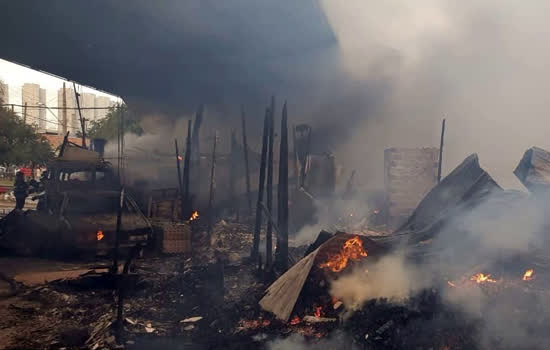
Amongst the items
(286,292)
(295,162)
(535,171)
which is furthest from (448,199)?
(295,162)

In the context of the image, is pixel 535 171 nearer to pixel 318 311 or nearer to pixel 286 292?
pixel 318 311

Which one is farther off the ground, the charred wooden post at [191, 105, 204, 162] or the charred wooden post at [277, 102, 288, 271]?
the charred wooden post at [191, 105, 204, 162]

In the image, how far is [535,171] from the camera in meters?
7.70

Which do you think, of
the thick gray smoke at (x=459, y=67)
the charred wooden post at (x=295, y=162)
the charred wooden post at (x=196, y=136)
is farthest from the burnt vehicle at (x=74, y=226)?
the thick gray smoke at (x=459, y=67)

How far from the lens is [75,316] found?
6836mm

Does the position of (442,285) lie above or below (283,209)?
below

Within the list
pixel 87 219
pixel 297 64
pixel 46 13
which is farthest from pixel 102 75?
pixel 87 219

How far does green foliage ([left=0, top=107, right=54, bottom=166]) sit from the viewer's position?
76.0 ft

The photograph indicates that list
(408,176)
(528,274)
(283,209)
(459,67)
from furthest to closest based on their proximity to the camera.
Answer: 1. (459,67)
2. (408,176)
3. (283,209)
4. (528,274)

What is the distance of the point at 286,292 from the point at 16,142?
2384 cm

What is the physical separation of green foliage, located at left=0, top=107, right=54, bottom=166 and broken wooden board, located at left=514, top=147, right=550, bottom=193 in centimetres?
2427

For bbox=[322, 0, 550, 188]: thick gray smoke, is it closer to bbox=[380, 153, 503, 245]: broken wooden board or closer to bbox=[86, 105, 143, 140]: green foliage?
bbox=[380, 153, 503, 245]: broken wooden board

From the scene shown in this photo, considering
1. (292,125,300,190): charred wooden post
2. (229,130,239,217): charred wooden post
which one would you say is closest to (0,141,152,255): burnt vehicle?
(229,130,239,217): charred wooden post

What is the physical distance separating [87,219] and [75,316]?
4.41 metres
